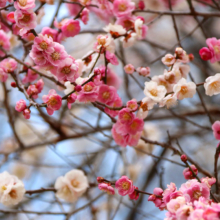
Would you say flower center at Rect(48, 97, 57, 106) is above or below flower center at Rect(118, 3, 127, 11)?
below

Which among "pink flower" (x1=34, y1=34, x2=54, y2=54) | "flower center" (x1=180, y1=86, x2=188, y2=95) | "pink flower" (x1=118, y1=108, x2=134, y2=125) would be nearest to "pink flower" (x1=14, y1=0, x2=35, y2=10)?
"pink flower" (x1=34, y1=34, x2=54, y2=54)

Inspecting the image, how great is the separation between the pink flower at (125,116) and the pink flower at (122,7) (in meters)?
0.56

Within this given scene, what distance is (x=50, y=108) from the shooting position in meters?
0.98

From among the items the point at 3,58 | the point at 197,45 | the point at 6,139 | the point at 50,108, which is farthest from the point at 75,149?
the point at 50,108

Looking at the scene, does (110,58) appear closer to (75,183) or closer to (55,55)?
(55,55)

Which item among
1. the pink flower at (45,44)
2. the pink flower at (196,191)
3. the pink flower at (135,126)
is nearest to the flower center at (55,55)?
the pink flower at (45,44)

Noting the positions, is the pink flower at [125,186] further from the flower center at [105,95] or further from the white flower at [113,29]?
the white flower at [113,29]

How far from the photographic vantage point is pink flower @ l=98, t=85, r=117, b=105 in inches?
44.2

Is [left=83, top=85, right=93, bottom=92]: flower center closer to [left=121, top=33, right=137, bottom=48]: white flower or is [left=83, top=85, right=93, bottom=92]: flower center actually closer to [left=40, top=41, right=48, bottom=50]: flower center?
[left=40, top=41, right=48, bottom=50]: flower center

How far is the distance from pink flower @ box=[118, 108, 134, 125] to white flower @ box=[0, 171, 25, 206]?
1.83 feet

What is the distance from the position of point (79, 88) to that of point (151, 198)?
43 cm

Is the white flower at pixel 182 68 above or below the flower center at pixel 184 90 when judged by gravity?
above

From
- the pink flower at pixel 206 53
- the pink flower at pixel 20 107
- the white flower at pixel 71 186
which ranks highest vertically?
the pink flower at pixel 206 53

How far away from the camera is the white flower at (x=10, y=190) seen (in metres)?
1.22
